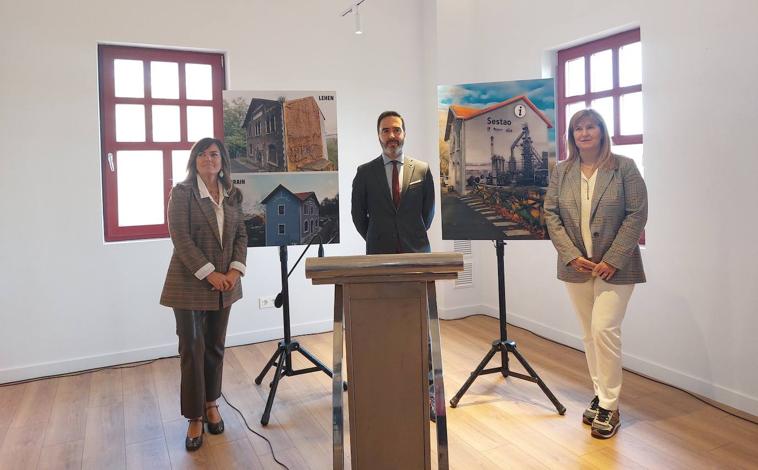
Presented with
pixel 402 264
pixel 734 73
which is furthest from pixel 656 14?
pixel 402 264

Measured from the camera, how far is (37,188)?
12.6ft

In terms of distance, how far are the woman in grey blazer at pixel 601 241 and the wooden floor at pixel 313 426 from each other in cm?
26

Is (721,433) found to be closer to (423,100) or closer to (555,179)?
(555,179)

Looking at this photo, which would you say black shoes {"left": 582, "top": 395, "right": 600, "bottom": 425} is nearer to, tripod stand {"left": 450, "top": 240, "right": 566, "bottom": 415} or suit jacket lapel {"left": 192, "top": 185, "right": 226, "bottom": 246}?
tripod stand {"left": 450, "top": 240, "right": 566, "bottom": 415}

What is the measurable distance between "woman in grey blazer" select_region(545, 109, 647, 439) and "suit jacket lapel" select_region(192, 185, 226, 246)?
1.82 m

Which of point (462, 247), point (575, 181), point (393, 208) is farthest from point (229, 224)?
point (462, 247)

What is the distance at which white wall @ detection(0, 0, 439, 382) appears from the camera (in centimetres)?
379

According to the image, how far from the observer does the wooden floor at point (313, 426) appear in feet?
8.78

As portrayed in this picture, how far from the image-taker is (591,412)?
301 centimetres

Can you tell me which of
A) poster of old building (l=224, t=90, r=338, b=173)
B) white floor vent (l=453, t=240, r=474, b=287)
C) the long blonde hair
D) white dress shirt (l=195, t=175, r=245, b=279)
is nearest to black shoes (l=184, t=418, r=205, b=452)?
white dress shirt (l=195, t=175, r=245, b=279)

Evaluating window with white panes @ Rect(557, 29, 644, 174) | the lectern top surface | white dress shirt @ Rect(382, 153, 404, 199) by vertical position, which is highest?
window with white panes @ Rect(557, 29, 644, 174)

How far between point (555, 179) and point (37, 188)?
11.4ft

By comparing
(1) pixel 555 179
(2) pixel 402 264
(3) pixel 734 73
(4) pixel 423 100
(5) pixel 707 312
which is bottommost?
(5) pixel 707 312

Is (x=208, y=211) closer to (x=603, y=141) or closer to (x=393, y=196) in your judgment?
(x=393, y=196)
